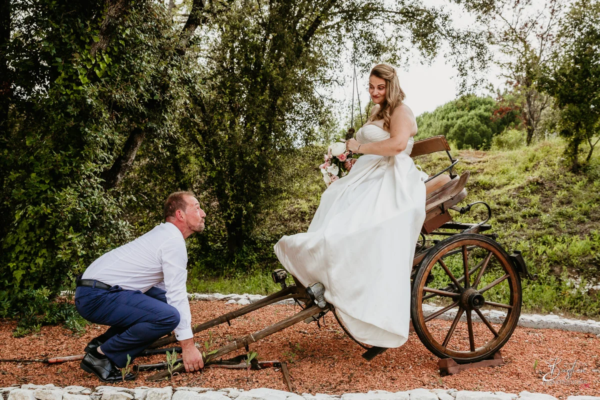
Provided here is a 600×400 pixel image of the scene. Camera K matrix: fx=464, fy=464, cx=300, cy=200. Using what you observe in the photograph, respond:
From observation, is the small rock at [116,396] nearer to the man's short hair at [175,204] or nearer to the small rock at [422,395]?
the man's short hair at [175,204]

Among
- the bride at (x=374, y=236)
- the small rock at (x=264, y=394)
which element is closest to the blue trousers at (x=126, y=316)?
the small rock at (x=264, y=394)

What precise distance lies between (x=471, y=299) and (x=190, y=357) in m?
2.14

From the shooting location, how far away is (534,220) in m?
8.77

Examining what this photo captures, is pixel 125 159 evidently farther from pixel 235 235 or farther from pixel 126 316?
pixel 126 316

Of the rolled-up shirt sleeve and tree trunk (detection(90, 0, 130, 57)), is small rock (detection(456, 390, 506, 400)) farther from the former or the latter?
tree trunk (detection(90, 0, 130, 57))

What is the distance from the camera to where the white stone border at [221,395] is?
2.87m

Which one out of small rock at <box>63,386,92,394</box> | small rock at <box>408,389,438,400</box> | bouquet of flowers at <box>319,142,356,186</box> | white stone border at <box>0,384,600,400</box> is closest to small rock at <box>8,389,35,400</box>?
white stone border at <box>0,384,600,400</box>

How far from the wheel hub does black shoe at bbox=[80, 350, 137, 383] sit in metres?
2.52

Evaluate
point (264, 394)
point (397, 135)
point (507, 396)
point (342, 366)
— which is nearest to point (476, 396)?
point (507, 396)

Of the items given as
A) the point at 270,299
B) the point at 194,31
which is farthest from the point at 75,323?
the point at 194,31

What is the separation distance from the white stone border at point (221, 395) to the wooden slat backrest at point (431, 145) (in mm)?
1834

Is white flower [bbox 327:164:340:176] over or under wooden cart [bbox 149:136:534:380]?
over

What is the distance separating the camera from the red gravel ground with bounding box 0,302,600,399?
3.22m

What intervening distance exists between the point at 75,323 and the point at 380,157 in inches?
141
